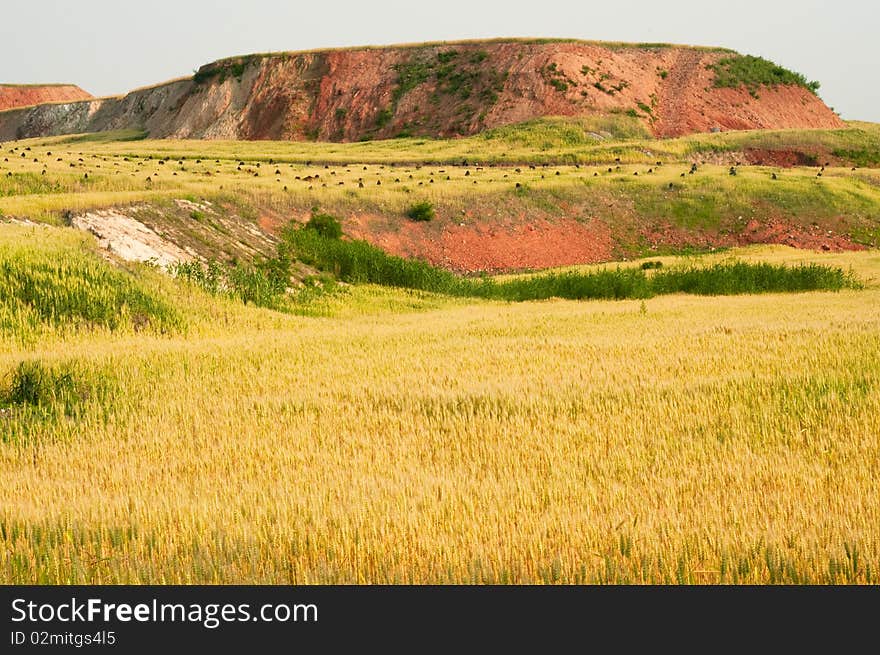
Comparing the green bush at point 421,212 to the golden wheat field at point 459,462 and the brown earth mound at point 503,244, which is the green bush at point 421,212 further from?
the golden wheat field at point 459,462

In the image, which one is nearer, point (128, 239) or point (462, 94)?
point (128, 239)

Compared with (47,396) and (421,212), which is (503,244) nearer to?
(421,212)

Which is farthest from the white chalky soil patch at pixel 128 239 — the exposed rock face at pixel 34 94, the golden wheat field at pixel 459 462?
the exposed rock face at pixel 34 94

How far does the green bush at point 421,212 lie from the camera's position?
144 ft

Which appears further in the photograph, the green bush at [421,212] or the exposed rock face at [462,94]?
the exposed rock face at [462,94]

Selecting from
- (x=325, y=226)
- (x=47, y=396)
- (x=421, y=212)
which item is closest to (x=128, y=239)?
(x=325, y=226)

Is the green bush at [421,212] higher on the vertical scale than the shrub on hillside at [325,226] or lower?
higher

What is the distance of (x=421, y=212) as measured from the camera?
144ft

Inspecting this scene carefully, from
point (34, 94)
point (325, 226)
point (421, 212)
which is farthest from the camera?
point (34, 94)

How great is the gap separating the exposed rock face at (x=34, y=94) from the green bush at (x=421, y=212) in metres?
161

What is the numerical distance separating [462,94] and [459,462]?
3426 inches

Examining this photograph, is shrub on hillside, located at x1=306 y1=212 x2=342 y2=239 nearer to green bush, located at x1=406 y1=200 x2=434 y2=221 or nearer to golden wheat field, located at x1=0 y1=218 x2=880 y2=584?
green bush, located at x1=406 y1=200 x2=434 y2=221

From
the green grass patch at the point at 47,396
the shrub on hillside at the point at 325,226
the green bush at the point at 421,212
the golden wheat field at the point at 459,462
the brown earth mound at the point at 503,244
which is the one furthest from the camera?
the green bush at the point at 421,212

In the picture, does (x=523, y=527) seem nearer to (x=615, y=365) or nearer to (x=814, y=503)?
(x=814, y=503)
